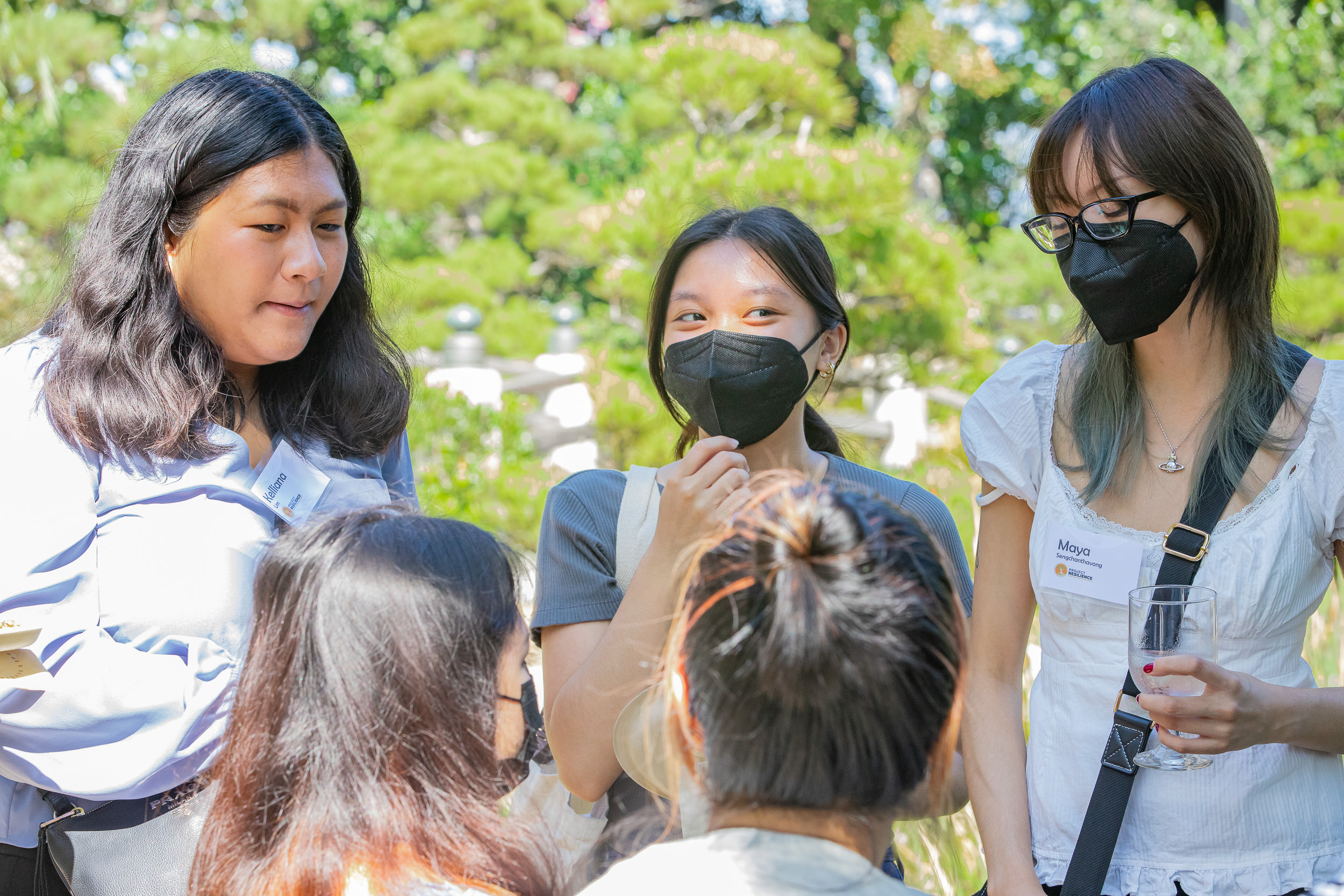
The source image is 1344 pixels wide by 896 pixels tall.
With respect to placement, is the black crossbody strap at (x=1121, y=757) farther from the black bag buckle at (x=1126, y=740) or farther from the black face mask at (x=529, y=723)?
the black face mask at (x=529, y=723)

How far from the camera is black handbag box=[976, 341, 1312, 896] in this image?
1.60 metres

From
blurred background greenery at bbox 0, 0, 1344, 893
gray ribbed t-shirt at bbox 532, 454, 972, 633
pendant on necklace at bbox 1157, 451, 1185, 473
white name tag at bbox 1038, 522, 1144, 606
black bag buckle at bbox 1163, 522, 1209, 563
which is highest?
pendant on necklace at bbox 1157, 451, 1185, 473

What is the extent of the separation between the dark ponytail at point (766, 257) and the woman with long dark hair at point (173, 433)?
60 centimetres

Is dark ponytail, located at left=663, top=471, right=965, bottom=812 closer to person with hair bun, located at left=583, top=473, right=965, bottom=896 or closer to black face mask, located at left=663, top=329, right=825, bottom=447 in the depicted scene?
person with hair bun, located at left=583, top=473, right=965, bottom=896

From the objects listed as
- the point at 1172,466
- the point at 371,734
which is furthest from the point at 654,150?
the point at 371,734

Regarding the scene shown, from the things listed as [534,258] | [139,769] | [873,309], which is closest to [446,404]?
[873,309]

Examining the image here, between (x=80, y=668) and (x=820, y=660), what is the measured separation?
1091 millimetres

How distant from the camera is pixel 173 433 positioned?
70.6 inches

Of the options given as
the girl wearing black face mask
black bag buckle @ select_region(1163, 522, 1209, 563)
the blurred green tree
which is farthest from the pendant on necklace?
the blurred green tree

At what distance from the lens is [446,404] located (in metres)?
6.57

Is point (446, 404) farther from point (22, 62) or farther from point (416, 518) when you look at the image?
point (22, 62)

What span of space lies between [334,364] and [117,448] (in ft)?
1.80

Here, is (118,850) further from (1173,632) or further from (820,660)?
(1173,632)

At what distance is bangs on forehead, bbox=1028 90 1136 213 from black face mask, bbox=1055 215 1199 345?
0.07m
